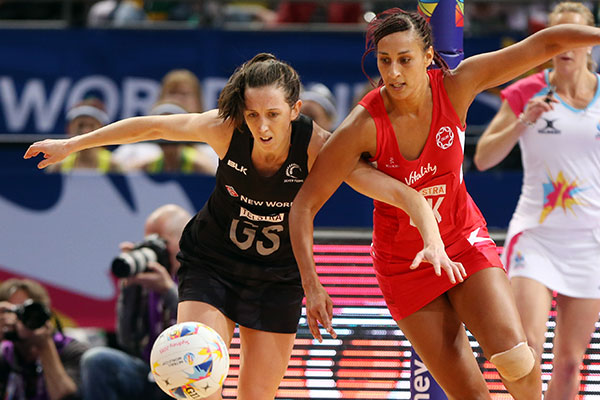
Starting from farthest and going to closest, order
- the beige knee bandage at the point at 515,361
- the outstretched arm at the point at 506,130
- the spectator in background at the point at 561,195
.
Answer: the outstretched arm at the point at 506,130 < the spectator in background at the point at 561,195 < the beige knee bandage at the point at 515,361

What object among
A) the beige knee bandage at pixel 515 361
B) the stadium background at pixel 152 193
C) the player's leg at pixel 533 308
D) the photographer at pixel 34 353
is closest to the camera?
the beige knee bandage at pixel 515 361

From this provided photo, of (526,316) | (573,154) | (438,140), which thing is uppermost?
(438,140)

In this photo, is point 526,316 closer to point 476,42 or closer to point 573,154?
point 573,154

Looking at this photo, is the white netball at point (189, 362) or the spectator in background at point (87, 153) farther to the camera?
the spectator in background at point (87, 153)

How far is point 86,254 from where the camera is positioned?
20.5 ft

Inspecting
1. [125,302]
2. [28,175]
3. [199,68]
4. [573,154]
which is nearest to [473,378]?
[573,154]

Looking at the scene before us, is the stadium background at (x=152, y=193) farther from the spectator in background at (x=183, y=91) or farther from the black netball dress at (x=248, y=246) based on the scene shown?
the black netball dress at (x=248, y=246)

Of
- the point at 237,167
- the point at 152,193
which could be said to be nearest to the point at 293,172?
the point at 237,167

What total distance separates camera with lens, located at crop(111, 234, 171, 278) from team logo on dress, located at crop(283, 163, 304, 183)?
1565 millimetres

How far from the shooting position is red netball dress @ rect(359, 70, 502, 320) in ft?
11.8

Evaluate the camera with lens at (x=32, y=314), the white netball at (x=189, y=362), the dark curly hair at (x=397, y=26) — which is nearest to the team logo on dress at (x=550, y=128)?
the dark curly hair at (x=397, y=26)

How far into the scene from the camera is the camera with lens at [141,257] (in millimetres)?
5078

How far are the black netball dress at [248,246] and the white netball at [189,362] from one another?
350 mm

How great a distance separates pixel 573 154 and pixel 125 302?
287 cm
